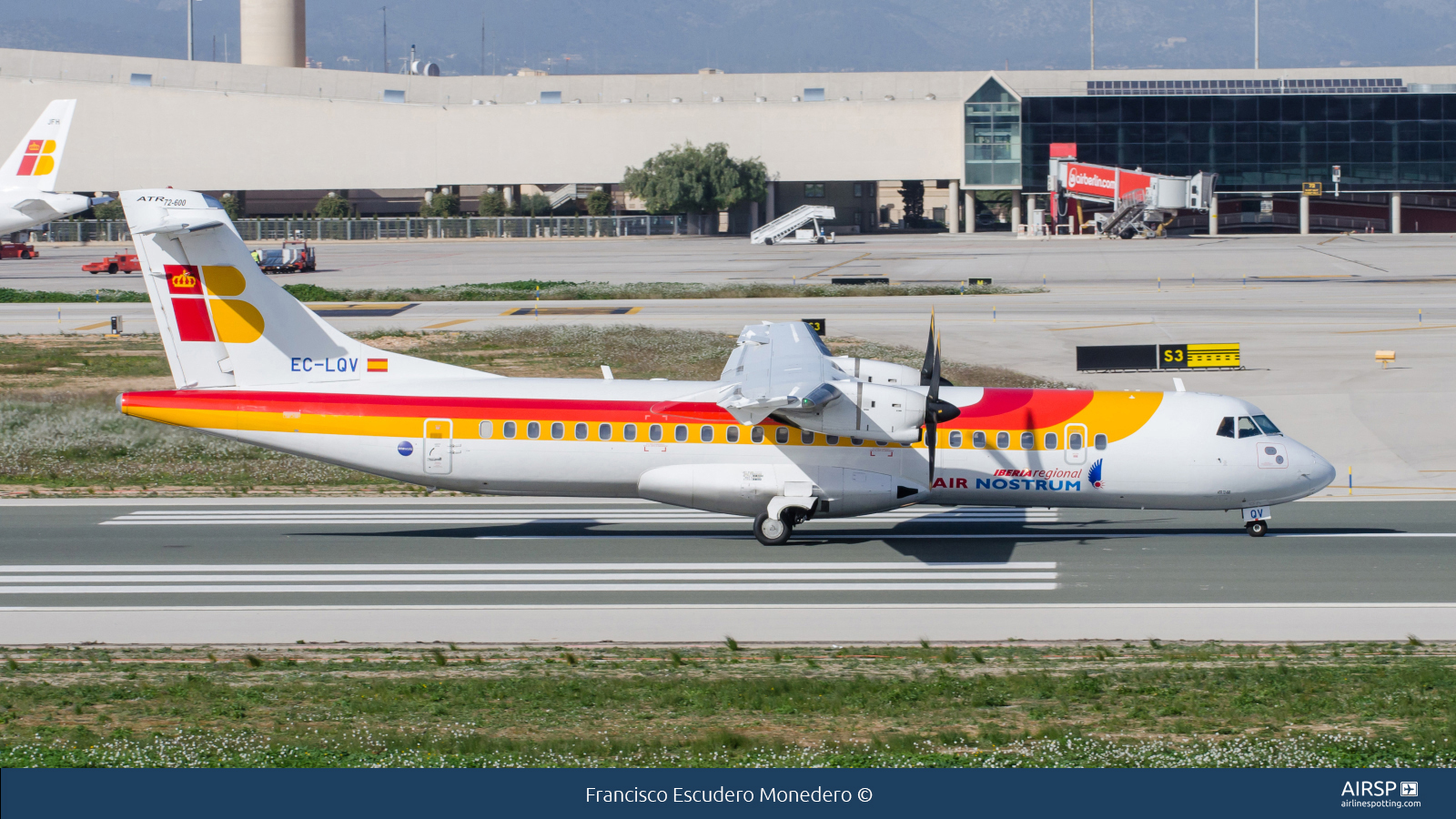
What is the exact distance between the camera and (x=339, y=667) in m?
17.1

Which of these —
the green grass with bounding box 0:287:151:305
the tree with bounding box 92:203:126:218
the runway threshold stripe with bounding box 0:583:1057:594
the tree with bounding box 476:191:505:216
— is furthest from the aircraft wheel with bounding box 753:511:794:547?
the tree with bounding box 92:203:126:218

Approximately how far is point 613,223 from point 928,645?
4933 inches

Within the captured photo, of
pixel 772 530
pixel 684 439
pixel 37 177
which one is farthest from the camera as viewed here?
pixel 37 177

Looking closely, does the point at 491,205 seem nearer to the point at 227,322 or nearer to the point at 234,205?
the point at 234,205

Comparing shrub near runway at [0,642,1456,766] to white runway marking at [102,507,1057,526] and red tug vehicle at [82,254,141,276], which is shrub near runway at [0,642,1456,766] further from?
red tug vehicle at [82,254,141,276]

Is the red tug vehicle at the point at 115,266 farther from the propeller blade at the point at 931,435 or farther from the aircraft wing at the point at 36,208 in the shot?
the propeller blade at the point at 931,435

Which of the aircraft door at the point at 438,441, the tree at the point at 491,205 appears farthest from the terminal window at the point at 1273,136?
the aircraft door at the point at 438,441

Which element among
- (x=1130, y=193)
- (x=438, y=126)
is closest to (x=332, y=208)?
(x=438, y=126)

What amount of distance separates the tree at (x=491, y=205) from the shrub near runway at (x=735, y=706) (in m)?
127

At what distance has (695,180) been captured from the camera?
13638cm

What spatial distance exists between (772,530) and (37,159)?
5437 centimetres

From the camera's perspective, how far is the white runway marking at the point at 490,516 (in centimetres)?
2839

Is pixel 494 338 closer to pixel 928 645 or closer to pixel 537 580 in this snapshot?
pixel 537 580

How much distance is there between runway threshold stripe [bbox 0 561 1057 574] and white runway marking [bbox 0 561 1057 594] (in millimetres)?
17
